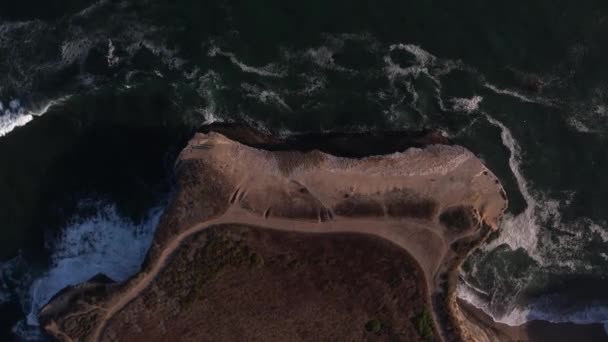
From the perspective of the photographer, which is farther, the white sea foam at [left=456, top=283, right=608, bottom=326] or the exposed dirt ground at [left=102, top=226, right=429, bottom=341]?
the white sea foam at [left=456, top=283, right=608, bottom=326]

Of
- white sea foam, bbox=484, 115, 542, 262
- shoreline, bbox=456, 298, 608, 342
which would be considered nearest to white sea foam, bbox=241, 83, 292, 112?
white sea foam, bbox=484, 115, 542, 262

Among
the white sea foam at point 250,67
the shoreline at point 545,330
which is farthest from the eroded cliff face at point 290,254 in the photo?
the white sea foam at point 250,67

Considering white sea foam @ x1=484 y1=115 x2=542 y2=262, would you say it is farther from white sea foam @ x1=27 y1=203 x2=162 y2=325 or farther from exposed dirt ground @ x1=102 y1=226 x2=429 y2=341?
white sea foam @ x1=27 y1=203 x2=162 y2=325

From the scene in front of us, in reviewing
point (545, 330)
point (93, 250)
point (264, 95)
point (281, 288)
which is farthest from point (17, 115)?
point (545, 330)

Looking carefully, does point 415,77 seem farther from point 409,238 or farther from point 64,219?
point 64,219

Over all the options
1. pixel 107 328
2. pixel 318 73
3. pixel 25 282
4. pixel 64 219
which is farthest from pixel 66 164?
pixel 318 73

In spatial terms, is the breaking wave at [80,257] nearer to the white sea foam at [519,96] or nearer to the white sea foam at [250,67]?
the white sea foam at [250,67]
